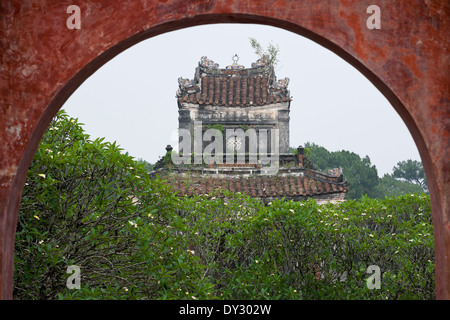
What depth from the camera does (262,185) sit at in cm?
1260

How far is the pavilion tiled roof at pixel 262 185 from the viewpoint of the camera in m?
12.3

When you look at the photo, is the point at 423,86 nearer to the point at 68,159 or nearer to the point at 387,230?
the point at 68,159

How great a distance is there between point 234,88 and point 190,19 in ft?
39.5

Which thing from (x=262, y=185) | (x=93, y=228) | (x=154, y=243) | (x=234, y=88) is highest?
(x=234, y=88)

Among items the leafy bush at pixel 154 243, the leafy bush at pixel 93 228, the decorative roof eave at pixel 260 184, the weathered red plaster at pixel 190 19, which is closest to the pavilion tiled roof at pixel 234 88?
the decorative roof eave at pixel 260 184

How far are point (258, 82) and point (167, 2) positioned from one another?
12185mm

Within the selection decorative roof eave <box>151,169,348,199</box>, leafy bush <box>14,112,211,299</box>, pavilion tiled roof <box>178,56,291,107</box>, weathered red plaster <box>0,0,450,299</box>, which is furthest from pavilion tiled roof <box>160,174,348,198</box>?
weathered red plaster <box>0,0,450,299</box>

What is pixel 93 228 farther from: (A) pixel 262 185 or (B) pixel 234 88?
(B) pixel 234 88

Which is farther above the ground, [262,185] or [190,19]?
[190,19]

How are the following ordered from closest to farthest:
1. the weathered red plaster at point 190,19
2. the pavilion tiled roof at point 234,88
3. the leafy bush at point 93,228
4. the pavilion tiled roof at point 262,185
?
the weathered red plaster at point 190,19
the leafy bush at point 93,228
the pavilion tiled roof at point 262,185
the pavilion tiled roof at point 234,88

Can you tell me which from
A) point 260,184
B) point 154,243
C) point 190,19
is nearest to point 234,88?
point 260,184

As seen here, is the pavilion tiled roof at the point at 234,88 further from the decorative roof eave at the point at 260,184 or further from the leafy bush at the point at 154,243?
the leafy bush at the point at 154,243

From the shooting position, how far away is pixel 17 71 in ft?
9.87

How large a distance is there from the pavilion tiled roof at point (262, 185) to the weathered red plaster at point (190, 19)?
9213mm
